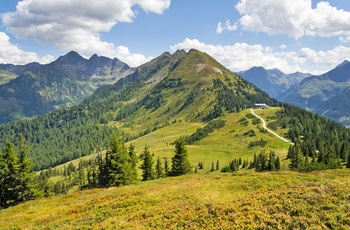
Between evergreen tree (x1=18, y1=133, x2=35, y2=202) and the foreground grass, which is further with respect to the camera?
evergreen tree (x1=18, y1=133, x2=35, y2=202)

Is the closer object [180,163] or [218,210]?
[218,210]

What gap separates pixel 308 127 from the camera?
602ft

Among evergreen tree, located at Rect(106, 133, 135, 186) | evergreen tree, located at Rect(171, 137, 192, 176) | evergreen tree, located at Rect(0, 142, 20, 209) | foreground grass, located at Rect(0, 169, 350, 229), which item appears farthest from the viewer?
evergreen tree, located at Rect(171, 137, 192, 176)

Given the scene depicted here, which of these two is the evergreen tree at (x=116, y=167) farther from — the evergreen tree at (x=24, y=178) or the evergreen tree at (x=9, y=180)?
the evergreen tree at (x=9, y=180)

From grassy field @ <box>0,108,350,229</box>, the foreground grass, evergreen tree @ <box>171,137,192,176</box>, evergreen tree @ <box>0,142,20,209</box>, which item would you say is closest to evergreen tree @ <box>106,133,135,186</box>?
evergreen tree @ <box>171,137,192,176</box>

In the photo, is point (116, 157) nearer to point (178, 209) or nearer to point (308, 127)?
point (178, 209)

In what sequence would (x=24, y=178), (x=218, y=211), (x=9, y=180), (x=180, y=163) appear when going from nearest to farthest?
(x=218, y=211), (x=9, y=180), (x=24, y=178), (x=180, y=163)

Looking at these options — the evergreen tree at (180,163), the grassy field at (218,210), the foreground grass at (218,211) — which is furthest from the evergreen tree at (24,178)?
the evergreen tree at (180,163)

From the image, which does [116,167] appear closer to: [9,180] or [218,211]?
[9,180]

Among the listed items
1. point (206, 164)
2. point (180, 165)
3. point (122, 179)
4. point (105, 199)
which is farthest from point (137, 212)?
point (206, 164)

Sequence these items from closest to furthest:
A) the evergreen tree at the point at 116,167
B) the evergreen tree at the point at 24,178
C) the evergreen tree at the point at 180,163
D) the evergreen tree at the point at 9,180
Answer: the evergreen tree at the point at 9,180, the evergreen tree at the point at 24,178, the evergreen tree at the point at 116,167, the evergreen tree at the point at 180,163

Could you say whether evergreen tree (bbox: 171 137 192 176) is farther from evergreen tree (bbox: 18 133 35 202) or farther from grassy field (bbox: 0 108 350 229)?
grassy field (bbox: 0 108 350 229)

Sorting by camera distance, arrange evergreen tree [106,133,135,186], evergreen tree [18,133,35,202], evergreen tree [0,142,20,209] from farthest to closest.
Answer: evergreen tree [106,133,135,186] < evergreen tree [18,133,35,202] < evergreen tree [0,142,20,209]

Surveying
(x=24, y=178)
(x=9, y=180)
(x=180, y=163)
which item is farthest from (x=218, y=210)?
(x=180, y=163)
